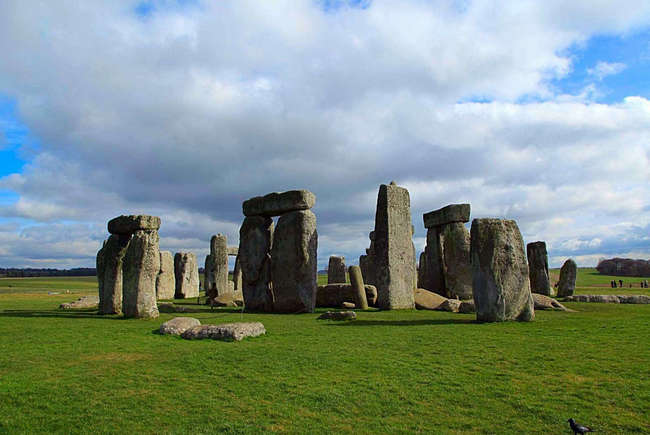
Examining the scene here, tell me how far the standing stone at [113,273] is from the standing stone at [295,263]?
4.77m

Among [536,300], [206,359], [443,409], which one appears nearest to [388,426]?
[443,409]

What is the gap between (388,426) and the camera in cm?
424

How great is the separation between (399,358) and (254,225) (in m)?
10.9

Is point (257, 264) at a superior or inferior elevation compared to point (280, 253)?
inferior

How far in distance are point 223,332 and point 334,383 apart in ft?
11.6

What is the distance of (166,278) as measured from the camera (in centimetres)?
2573

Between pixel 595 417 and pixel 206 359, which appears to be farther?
pixel 206 359

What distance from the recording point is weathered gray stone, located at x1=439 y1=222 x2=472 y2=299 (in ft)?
63.5

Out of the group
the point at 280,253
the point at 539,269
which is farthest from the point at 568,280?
the point at 280,253

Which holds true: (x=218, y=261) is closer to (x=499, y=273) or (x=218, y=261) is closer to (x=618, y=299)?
(x=499, y=273)

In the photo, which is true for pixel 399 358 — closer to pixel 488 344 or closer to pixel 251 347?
pixel 488 344

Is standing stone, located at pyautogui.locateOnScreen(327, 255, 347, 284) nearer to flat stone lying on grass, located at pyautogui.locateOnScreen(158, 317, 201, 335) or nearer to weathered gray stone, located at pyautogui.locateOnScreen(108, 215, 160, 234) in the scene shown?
weathered gray stone, located at pyautogui.locateOnScreen(108, 215, 160, 234)

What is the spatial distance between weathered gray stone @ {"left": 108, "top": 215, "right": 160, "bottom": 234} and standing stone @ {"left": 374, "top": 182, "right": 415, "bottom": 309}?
7.04 meters

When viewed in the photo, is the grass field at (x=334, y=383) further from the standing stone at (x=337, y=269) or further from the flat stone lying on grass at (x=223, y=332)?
the standing stone at (x=337, y=269)
